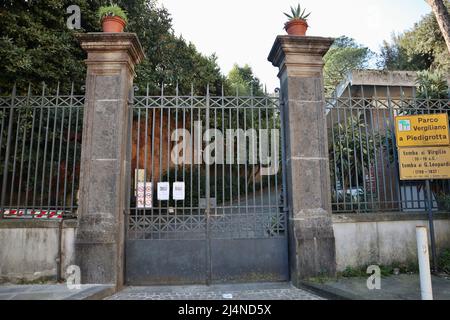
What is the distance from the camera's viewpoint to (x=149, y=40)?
1159 cm

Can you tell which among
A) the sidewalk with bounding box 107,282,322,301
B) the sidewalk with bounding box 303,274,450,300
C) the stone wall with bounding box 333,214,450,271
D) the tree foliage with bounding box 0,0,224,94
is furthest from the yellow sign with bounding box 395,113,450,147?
the tree foliage with bounding box 0,0,224,94

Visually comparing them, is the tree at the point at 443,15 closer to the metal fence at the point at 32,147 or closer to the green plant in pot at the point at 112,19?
the green plant in pot at the point at 112,19

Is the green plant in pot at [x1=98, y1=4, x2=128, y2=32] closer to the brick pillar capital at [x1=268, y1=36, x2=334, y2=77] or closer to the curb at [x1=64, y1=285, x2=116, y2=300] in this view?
the brick pillar capital at [x1=268, y1=36, x2=334, y2=77]

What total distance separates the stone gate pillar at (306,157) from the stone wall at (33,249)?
3600 mm

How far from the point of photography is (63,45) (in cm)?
862

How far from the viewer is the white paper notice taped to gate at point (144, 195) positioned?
531 centimetres

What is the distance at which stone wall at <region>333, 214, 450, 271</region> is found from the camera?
530 cm

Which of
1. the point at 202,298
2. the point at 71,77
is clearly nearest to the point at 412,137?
the point at 202,298

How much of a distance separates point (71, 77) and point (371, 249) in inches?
337

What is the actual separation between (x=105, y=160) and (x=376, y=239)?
4727 millimetres

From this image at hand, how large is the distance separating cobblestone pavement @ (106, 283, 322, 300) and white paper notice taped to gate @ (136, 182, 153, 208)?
1.32 meters

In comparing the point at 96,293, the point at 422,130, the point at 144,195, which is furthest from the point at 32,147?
the point at 422,130

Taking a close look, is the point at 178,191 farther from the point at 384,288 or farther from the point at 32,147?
the point at 32,147

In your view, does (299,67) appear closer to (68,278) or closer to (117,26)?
(117,26)
